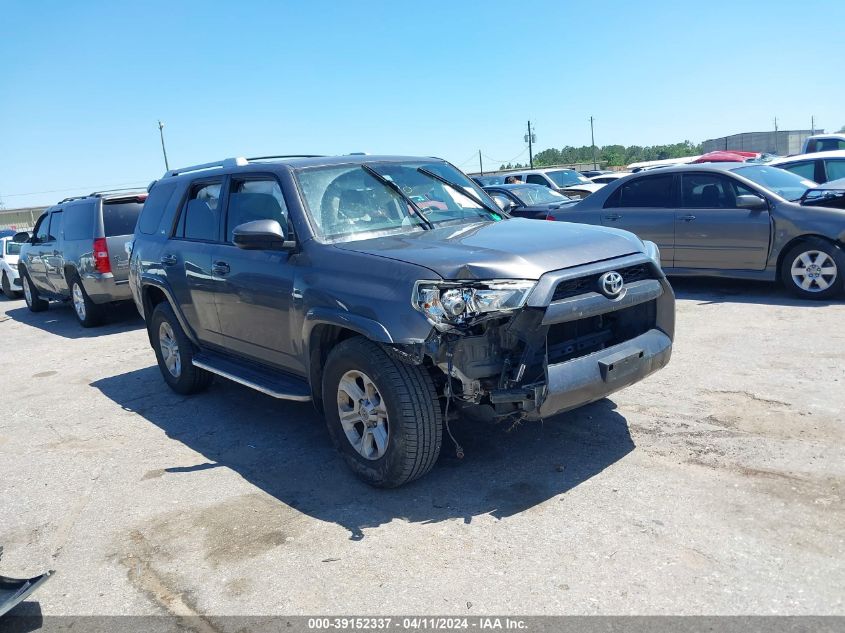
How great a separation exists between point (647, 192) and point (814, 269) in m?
2.40

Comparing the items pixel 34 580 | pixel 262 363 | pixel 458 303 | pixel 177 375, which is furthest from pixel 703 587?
pixel 177 375

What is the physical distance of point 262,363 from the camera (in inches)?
207

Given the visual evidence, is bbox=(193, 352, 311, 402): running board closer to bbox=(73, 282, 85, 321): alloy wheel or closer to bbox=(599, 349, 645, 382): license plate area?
bbox=(599, 349, 645, 382): license plate area

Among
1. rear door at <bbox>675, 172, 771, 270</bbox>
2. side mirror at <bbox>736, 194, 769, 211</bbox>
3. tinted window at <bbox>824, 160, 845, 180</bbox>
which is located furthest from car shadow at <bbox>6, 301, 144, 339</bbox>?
tinted window at <bbox>824, 160, 845, 180</bbox>

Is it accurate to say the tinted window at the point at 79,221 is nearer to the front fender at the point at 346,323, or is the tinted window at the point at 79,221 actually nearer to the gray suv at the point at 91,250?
the gray suv at the point at 91,250

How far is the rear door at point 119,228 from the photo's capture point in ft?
33.0

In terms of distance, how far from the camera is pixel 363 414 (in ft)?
13.6

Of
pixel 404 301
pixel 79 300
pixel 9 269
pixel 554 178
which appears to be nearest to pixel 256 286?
pixel 404 301

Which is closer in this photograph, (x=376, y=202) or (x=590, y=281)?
(x=590, y=281)

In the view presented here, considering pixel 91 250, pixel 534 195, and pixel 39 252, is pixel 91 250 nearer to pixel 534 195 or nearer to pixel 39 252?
pixel 39 252

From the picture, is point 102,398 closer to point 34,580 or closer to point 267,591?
point 34,580

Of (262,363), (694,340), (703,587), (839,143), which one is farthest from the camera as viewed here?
(839,143)

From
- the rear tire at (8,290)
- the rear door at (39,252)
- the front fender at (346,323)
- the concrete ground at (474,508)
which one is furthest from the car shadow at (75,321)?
the front fender at (346,323)

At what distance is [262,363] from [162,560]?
186cm
